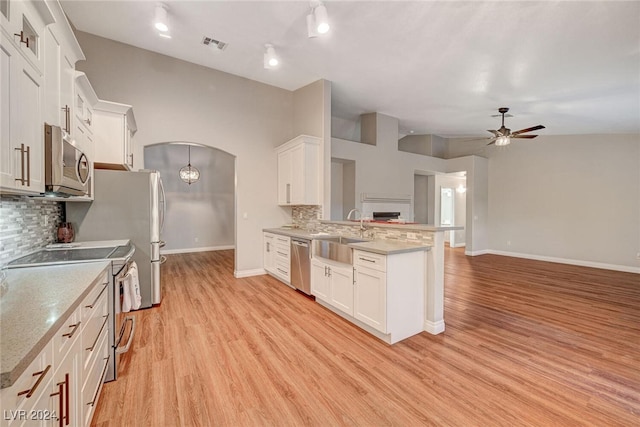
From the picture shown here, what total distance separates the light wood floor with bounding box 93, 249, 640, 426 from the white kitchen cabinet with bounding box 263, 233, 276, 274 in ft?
3.45

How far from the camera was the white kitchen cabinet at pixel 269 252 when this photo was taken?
491cm

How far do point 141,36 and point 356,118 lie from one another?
481 centimetres

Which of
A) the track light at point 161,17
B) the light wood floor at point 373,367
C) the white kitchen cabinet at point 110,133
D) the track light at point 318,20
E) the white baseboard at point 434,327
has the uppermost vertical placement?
the track light at point 161,17

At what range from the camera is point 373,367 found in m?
2.31

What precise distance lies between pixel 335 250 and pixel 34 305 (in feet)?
8.35

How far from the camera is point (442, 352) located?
2555mm

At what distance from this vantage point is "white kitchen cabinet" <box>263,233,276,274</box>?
4.91m

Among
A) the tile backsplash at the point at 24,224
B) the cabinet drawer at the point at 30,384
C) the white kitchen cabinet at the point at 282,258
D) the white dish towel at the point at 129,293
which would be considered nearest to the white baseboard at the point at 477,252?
the white kitchen cabinet at the point at 282,258

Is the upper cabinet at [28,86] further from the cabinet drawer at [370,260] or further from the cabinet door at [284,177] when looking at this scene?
the cabinet door at [284,177]

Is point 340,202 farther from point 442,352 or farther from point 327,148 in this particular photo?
point 442,352

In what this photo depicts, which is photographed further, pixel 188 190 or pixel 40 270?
pixel 188 190

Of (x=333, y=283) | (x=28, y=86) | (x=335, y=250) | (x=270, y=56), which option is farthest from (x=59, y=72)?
(x=333, y=283)

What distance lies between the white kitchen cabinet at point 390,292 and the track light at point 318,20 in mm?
2366

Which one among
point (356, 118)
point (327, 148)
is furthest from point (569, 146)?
point (327, 148)
